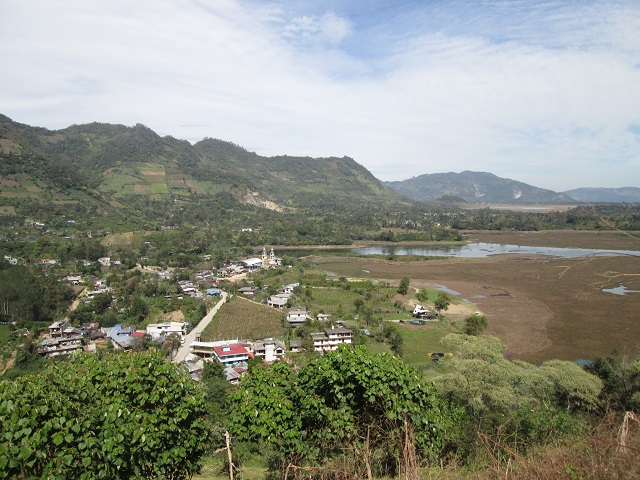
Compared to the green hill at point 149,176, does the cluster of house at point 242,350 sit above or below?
below

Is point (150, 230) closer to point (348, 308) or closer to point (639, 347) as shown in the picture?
point (348, 308)

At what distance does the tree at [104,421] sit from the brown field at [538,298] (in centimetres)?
631

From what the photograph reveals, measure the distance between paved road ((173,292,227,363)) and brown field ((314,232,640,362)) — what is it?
1630 centimetres

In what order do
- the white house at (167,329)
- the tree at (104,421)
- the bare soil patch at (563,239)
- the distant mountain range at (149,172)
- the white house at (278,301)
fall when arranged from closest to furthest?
1. the tree at (104,421)
2. the white house at (167,329)
3. the white house at (278,301)
4. the bare soil patch at (563,239)
5. the distant mountain range at (149,172)

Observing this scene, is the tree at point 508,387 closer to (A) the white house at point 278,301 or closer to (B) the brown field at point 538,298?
(B) the brown field at point 538,298

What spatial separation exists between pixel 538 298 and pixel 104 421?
32.7m

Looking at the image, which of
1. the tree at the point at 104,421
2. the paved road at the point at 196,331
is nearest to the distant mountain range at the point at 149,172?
the paved road at the point at 196,331

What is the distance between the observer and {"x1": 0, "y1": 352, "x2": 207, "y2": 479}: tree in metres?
3.90

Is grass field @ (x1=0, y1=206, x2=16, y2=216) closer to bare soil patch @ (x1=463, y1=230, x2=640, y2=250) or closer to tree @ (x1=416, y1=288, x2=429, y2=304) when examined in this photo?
tree @ (x1=416, y1=288, x2=429, y2=304)

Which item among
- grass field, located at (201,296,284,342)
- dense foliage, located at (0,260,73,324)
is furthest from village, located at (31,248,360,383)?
dense foliage, located at (0,260,73,324)

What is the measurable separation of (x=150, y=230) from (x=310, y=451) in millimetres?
65648

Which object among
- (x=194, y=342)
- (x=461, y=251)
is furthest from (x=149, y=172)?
(x=194, y=342)

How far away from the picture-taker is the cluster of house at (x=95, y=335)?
19.8 m

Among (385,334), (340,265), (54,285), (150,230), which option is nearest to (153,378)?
(385,334)
